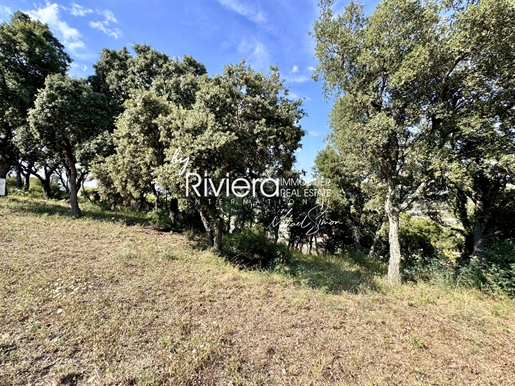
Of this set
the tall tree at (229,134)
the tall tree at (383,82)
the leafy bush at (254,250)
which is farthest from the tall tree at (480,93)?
the leafy bush at (254,250)

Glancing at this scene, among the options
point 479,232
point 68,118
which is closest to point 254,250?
point 479,232

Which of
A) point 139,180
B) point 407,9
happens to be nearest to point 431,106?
point 407,9

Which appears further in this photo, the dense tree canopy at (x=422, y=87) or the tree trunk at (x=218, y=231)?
the tree trunk at (x=218, y=231)

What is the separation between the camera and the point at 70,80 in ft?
30.9

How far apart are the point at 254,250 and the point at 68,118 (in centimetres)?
1033

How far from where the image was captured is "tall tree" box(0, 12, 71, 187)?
31.1ft

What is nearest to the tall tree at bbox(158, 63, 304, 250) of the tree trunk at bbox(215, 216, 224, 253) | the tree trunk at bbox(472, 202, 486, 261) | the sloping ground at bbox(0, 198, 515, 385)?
the tree trunk at bbox(215, 216, 224, 253)

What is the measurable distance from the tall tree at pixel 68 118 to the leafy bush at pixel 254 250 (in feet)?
25.8

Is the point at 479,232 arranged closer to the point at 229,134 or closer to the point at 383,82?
the point at 383,82

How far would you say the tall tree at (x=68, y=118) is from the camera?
345 inches

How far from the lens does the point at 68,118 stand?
9242 mm

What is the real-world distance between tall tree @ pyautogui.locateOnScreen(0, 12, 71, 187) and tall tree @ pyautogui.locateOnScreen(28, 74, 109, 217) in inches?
54.9

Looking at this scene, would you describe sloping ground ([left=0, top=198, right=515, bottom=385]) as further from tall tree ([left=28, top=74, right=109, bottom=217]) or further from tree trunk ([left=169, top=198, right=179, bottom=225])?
tree trunk ([left=169, top=198, right=179, bottom=225])

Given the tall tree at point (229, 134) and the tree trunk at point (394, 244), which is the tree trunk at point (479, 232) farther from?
the tall tree at point (229, 134)
